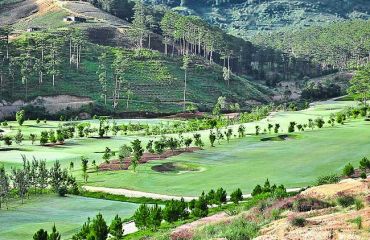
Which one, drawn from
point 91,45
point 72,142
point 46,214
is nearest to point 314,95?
point 91,45

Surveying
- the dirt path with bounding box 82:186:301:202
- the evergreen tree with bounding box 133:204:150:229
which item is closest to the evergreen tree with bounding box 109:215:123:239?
the evergreen tree with bounding box 133:204:150:229

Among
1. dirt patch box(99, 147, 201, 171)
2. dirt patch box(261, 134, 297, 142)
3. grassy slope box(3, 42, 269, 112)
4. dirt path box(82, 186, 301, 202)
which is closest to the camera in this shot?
dirt path box(82, 186, 301, 202)

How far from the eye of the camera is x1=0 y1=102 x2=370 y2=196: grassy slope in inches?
2638

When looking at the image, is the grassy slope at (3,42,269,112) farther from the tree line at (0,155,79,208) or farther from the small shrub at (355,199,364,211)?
the small shrub at (355,199,364,211)

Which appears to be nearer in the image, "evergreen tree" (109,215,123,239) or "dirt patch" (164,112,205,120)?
"evergreen tree" (109,215,123,239)

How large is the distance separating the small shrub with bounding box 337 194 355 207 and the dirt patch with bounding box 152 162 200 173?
40.6 meters

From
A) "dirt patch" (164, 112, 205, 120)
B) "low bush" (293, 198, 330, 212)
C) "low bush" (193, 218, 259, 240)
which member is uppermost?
"dirt patch" (164, 112, 205, 120)

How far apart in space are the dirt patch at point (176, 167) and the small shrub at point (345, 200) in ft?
133

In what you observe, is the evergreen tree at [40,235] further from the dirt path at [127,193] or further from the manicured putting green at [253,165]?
the manicured putting green at [253,165]

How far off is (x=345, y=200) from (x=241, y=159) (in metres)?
43.1

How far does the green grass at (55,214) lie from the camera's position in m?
46.6

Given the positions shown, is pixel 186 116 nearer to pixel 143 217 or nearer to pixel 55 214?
pixel 55 214

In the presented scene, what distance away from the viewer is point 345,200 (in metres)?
37.7

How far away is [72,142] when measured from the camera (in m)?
100
